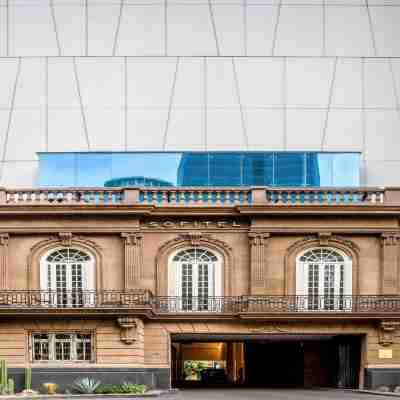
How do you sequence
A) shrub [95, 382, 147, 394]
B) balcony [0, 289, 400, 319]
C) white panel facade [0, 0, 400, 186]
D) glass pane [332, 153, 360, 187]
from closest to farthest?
1. shrub [95, 382, 147, 394]
2. balcony [0, 289, 400, 319]
3. glass pane [332, 153, 360, 187]
4. white panel facade [0, 0, 400, 186]

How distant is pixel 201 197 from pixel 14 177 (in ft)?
39.0

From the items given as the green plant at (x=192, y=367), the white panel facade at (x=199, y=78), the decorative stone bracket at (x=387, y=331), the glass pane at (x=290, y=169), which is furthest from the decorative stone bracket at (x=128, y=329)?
the green plant at (x=192, y=367)

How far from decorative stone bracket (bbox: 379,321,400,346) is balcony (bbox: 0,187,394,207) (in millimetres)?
5222

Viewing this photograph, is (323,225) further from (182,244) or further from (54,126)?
(54,126)

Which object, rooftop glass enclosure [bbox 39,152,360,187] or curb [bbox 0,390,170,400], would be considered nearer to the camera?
curb [bbox 0,390,170,400]

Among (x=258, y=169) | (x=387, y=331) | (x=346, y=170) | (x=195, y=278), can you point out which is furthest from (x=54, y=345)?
(x=346, y=170)

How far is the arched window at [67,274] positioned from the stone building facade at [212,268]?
45mm

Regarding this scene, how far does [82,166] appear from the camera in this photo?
40750 mm

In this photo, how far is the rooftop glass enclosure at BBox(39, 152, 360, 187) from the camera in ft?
133

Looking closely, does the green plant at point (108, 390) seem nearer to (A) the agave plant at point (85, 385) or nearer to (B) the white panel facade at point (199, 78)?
(A) the agave plant at point (85, 385)

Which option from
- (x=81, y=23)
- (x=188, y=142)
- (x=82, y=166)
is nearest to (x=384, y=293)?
(x=188, y=142)

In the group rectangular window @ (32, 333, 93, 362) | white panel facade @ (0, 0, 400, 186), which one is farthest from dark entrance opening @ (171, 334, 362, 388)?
white panel facade @ (0, 0, 400, 186)

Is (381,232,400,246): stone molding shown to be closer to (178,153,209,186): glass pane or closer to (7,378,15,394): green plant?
(178,153,209,186): glass pane

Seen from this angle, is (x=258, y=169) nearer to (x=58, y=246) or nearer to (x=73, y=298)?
(x=58, y=246)
